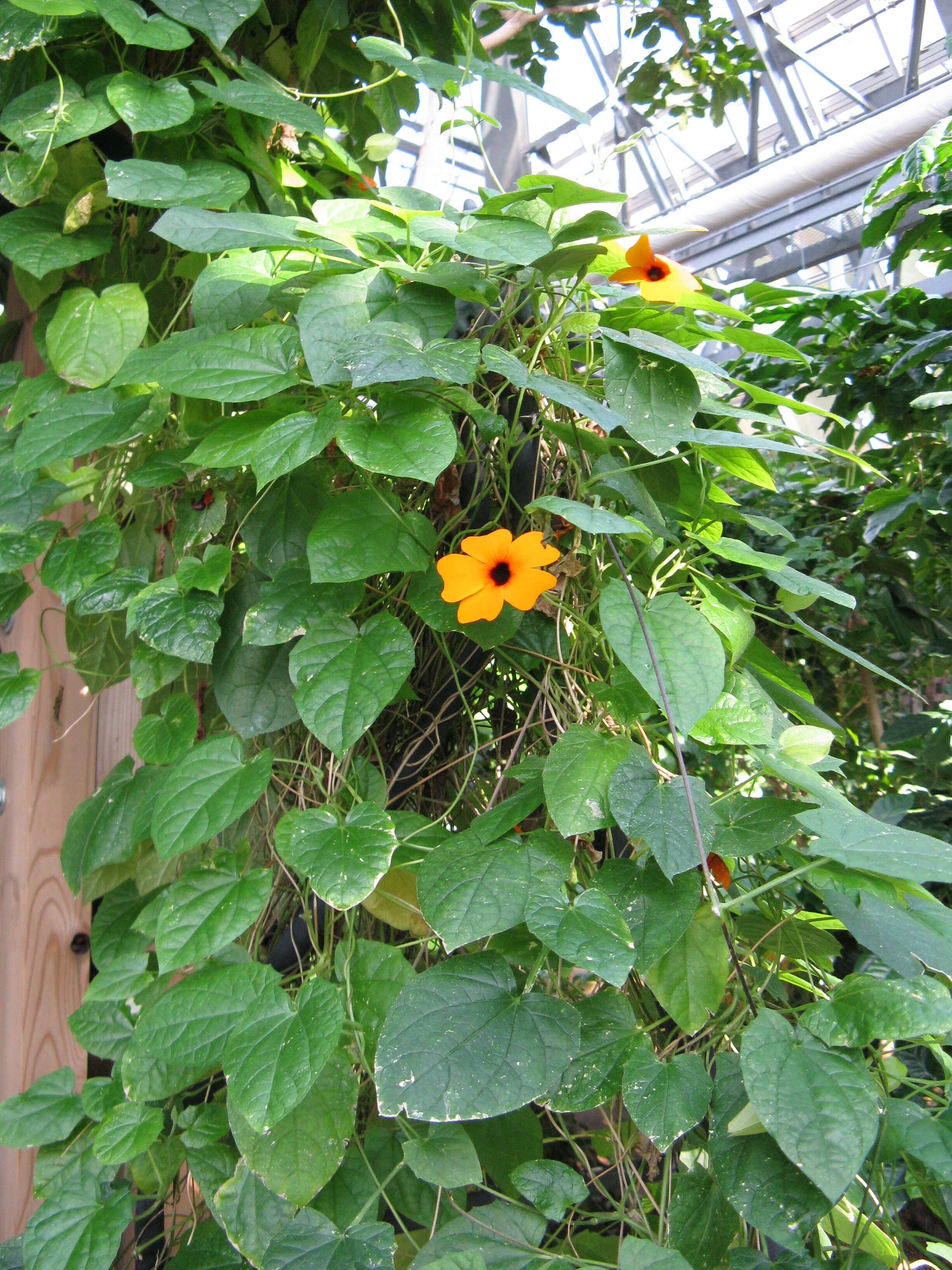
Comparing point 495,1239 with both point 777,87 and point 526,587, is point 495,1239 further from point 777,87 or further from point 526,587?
point 777,87

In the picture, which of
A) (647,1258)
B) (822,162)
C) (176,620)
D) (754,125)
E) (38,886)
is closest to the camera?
(647,1258)

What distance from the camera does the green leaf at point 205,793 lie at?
0.61 metres

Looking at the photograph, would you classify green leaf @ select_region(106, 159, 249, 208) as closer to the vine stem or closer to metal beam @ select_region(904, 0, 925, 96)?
the vine stem

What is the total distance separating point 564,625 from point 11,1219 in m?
0.98

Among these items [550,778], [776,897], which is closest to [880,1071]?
[776,897]

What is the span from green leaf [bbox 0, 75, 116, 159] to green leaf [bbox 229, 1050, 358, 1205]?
0.74 meters

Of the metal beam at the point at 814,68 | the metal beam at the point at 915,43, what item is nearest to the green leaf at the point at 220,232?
the metal beam at the point at 915,43

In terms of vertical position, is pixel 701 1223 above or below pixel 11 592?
below

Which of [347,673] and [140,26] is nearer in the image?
[347,673]

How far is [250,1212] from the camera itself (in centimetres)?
57

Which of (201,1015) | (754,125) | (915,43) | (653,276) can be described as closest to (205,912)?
(201,1015)

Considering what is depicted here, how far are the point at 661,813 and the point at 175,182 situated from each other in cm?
66

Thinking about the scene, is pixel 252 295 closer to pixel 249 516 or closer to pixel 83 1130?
pixel 249 516

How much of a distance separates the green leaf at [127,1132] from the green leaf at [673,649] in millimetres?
489
